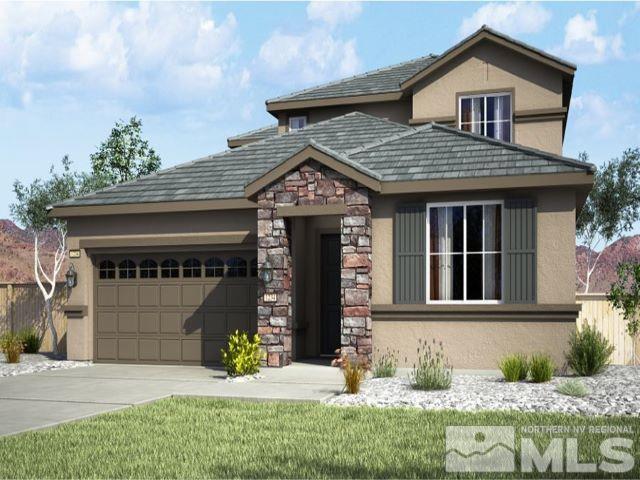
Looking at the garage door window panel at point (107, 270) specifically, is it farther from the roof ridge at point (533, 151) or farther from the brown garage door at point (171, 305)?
the roof ridge at point (533, 151)

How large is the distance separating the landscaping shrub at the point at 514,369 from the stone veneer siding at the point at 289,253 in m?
2.87

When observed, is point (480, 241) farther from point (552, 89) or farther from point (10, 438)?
point (10, 438)

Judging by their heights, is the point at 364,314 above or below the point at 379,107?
below

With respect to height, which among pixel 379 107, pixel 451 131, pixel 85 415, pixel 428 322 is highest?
pixel 379 107

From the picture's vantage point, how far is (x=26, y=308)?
21.7 metres

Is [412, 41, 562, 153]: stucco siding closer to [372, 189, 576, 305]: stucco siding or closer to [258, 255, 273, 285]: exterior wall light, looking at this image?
[372, 189, 576, 305]: stucco siding

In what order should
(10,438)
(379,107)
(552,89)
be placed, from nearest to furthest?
1. (10,438)
2. (552,89)
3. (379,107)

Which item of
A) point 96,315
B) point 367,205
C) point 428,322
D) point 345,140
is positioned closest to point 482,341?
point 428,322

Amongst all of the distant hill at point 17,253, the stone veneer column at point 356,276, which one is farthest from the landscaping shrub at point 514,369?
the distant hill at point 17,253

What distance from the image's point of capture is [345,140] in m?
18.0

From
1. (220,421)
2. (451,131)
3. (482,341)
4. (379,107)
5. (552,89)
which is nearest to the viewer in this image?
(220,421)

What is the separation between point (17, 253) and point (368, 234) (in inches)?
2056

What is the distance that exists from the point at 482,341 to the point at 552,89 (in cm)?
767
